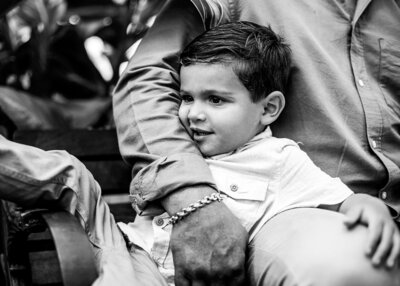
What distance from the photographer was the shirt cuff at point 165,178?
1801 mm

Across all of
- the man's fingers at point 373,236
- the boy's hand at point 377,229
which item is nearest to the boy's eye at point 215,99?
the boy's hand at point 377,229

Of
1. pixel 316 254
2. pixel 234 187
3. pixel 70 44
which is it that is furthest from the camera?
pixel 70 44

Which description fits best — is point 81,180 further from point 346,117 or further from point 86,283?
point 346,117

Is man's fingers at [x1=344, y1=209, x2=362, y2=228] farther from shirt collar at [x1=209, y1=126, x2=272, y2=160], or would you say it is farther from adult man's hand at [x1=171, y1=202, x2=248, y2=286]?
shirt collar at [x1=209, y1=126, x2=272, y2=160]

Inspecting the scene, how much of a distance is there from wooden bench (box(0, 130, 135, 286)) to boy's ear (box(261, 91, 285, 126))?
0.75 meters

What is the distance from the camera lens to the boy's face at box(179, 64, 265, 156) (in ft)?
6.33

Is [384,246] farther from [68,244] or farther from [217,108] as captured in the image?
[68,244]

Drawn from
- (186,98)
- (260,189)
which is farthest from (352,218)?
(186,98)

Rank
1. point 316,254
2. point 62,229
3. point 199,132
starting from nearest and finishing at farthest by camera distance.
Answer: point 316,254 < point 62,229 < point 199,132

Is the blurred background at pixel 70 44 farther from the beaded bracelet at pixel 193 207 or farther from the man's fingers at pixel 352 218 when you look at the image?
the man's fingers at pixel 352 218

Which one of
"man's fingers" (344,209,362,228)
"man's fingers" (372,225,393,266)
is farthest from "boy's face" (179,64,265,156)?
"man's fingers" (372,225,393,266)

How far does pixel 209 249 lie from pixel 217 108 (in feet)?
1.64

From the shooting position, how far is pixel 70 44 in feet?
13.8

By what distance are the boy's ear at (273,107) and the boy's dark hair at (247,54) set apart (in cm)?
3
